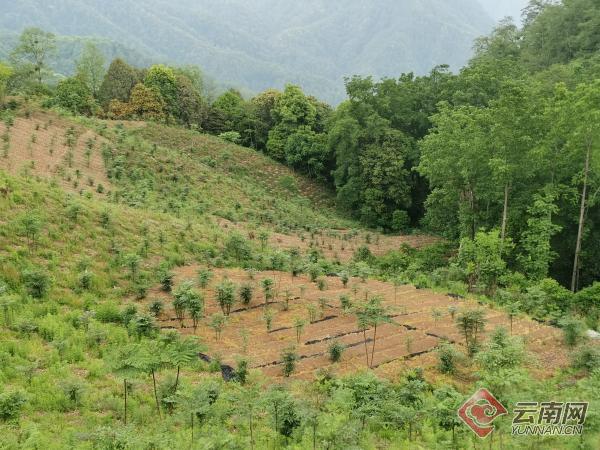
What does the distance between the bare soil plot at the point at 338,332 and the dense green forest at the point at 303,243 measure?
33 centimetres

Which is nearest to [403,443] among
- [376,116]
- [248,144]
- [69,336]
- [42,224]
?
[69,336]

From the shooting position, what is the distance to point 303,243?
2592 centimetres

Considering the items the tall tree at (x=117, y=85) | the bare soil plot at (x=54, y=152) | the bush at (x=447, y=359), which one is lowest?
the bush at (x=447, y=359)

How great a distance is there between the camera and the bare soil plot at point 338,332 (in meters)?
10.7

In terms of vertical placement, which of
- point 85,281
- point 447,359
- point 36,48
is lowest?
point 447,359

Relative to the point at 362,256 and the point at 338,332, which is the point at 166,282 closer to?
the point at 338,332

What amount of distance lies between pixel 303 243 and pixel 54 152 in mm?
13586

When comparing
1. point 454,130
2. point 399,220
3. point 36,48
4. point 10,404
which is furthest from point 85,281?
point 36,48

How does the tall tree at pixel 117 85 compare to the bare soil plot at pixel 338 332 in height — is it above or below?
above

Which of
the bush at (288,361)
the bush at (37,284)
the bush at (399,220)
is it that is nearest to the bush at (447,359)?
the bush at (288,361)

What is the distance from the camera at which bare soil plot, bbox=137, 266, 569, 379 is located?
10.7 metres

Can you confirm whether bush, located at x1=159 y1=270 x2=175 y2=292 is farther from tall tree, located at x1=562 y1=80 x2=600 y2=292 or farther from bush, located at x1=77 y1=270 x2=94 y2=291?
tall tree, located at x1=562 y1=80 x2=600 y2=292

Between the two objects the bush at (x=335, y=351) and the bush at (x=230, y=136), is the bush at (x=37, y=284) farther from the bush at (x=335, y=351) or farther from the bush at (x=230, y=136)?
the bush at (x=230, y=136)

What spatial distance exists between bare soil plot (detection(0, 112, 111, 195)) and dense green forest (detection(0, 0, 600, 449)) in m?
0.33
